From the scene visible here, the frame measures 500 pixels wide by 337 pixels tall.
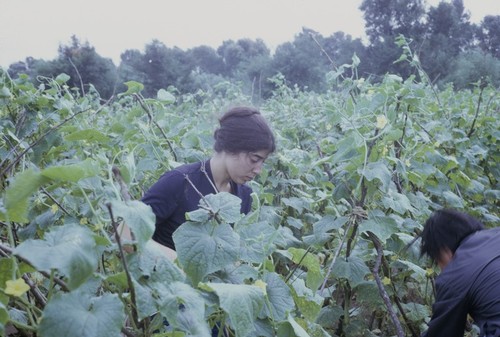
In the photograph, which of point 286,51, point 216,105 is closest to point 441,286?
point 216,105

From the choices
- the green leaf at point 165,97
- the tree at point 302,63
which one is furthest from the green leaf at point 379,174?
the tree at point 302,63

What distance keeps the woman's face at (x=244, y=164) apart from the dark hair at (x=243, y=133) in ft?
0.07

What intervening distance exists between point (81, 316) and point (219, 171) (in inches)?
56.4

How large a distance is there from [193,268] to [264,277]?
222mm

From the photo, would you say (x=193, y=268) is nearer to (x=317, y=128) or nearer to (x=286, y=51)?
(x=317, y=128)

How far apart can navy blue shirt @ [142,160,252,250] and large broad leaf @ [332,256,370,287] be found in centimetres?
57

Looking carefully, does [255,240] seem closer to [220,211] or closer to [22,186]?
[220,211]

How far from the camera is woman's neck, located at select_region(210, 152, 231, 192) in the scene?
2.19m

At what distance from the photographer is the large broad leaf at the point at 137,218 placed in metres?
0.84

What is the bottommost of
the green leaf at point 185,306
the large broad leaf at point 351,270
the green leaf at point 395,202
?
the large broad leaf at point 351,270

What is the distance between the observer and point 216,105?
19.8 ft

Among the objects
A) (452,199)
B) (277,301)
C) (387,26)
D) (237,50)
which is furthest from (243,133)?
(237,50)

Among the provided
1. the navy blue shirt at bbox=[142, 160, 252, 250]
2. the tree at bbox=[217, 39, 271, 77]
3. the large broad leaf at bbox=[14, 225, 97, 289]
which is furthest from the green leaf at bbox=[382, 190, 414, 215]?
the tree at bbox=[217, 39, 271, 77]

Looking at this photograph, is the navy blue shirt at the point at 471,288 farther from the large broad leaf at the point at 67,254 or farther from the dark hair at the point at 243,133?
the large broad leaf at the point at 67,254
